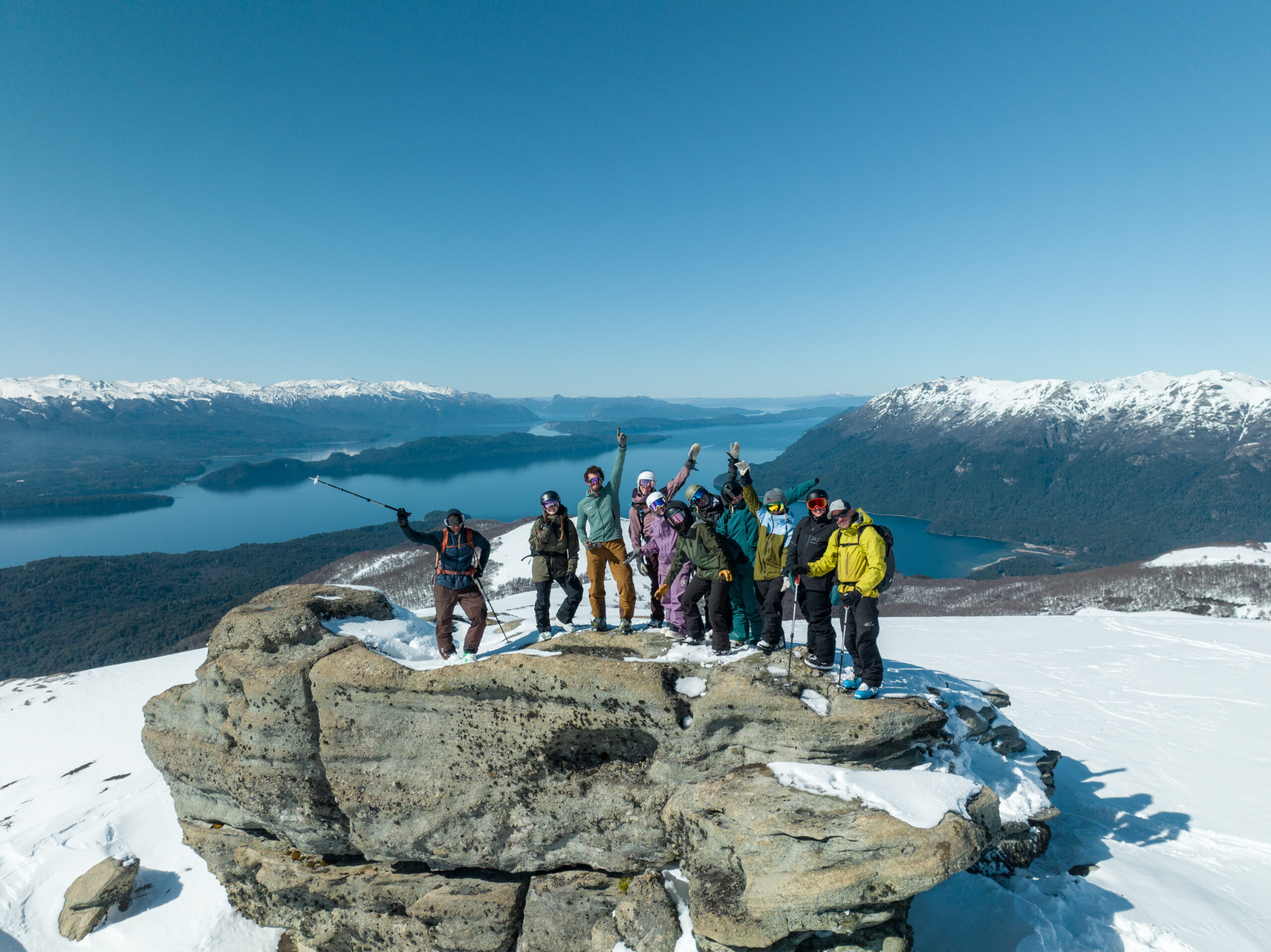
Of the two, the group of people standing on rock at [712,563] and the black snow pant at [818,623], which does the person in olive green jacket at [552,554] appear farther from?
the black snow pant at [818,623]

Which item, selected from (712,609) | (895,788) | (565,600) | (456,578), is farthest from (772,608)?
(456,578)

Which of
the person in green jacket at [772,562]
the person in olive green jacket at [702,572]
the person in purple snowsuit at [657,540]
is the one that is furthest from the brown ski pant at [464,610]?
the person in green jacket at [772,562]

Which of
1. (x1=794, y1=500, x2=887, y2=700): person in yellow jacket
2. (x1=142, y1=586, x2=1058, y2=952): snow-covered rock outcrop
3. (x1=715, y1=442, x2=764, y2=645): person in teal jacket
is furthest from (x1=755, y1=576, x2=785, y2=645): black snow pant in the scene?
(x1=794, y1=500, x2=887, y2=700): person in yellow jacket

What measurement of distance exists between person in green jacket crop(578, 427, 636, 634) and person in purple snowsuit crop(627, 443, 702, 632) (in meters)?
0.41

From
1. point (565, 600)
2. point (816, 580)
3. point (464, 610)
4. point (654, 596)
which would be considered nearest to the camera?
point (816, 580)

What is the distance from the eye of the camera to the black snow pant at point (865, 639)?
29.6 feet

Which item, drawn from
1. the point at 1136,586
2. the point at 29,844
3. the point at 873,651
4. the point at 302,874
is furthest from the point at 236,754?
the point at 1136,586

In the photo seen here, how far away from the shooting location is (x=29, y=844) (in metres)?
16.3

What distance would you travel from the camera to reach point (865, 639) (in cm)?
912

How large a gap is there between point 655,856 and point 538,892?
2.61 m

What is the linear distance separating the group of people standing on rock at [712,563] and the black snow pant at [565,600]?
0.04 m

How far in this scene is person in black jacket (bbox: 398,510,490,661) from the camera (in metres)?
11.2

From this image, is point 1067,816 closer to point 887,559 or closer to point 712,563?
point 887,559

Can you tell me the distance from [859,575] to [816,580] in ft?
2.54
